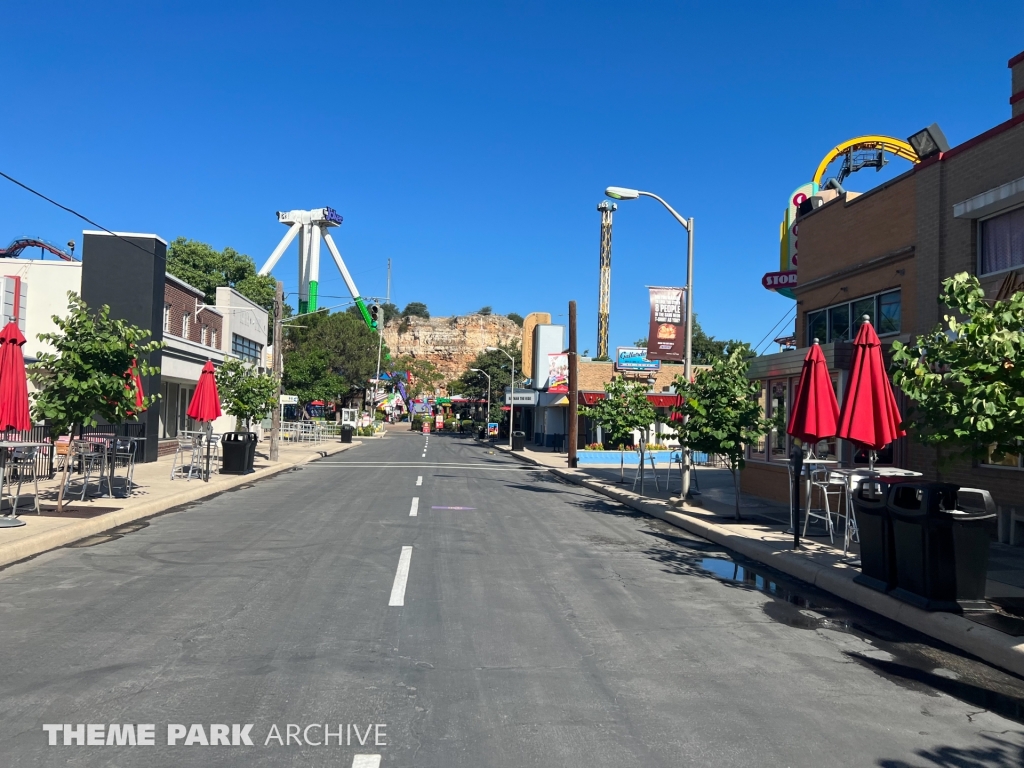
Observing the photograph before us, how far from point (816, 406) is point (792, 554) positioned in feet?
6.81

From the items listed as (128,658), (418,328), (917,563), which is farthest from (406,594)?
(418,328)

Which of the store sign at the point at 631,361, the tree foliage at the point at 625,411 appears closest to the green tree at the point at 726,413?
the tree foliage at the point at 625,411

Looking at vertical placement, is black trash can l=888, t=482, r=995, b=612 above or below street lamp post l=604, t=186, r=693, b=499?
below

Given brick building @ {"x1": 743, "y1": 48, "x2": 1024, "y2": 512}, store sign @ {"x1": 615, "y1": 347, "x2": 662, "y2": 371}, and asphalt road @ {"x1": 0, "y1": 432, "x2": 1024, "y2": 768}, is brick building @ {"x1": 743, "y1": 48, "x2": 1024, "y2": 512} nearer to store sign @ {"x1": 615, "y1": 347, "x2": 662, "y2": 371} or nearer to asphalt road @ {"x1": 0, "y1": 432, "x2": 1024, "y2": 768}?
asphalt road @ {"x1": 0, "y1": 432, "x2": 1024, "y2": 768}

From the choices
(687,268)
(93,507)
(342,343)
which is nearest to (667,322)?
(687,268)

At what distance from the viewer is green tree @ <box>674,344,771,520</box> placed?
14828 millimetres

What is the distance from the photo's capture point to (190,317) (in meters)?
32.8

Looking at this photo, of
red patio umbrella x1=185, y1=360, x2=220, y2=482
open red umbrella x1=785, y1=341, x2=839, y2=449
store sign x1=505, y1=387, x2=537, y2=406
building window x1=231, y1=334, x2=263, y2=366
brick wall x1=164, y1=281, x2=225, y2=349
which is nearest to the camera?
open red umbrella x1=785, y1=341, x2=839, y2=449

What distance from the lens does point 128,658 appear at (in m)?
5.89

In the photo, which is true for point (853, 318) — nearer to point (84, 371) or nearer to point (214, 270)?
point (84, 371)

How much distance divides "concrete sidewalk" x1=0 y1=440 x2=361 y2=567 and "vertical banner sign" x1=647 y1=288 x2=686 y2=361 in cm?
1105

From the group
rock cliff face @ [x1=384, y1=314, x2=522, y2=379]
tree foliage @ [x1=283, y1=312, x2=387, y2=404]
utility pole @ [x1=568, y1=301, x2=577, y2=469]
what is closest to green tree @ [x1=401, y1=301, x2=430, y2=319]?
rock cliff face @ [x1=384, y1=314, x2=522, y2=379]

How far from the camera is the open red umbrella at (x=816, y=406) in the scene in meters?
11.1

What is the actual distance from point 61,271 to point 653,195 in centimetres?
1970
